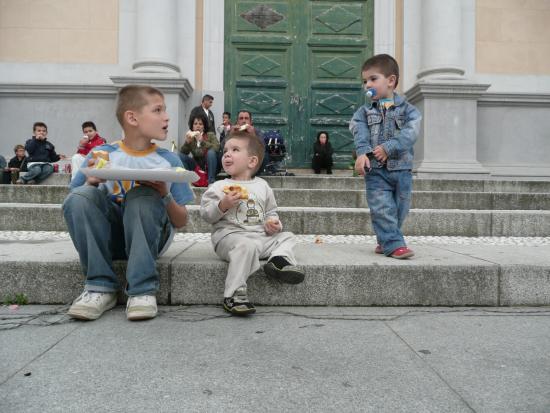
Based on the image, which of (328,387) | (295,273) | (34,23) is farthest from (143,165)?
(34,23)

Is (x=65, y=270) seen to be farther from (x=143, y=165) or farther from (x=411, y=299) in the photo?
(x=411, y=299)

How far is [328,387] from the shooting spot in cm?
150

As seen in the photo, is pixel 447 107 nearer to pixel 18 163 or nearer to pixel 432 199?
pixel 432 199

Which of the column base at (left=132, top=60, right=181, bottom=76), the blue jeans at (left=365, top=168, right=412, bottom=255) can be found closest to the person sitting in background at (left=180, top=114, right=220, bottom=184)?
the column base at (left=132, top=60, right=181, bottom=76)

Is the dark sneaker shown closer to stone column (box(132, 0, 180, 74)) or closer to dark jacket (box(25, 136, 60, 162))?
dark jacket (box(25, 136, 60, 162))

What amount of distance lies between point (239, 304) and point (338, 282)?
60 centimetres

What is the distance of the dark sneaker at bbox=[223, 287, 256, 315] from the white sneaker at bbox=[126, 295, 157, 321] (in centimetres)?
35

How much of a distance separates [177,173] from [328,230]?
2520mm

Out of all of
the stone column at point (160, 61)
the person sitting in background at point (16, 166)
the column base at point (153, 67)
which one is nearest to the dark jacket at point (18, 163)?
the person sitting in background at point (16, 166)

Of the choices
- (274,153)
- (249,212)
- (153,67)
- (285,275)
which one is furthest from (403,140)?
(153,67)

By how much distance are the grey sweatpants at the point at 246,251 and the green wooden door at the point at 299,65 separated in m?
6.45

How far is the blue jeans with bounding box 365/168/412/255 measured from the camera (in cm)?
311

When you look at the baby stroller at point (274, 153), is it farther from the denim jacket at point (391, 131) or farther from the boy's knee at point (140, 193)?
the boy's knee at point (140, 193)

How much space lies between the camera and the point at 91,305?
2242 mm
